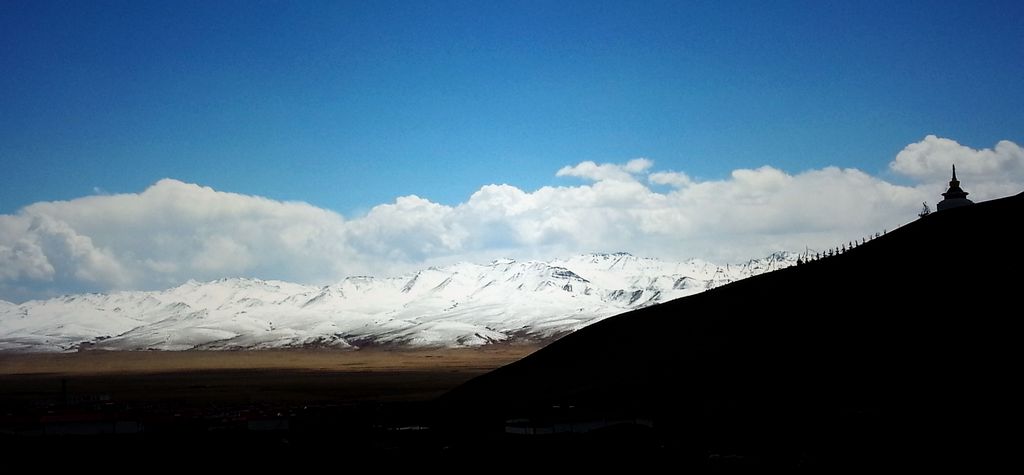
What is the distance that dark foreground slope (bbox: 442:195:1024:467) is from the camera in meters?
57.2

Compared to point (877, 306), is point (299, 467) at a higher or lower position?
lower

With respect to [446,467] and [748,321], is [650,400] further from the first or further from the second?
[446,467]

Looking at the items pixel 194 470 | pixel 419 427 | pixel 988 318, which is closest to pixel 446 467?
pixel 194 470

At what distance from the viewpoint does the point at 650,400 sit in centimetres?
8119

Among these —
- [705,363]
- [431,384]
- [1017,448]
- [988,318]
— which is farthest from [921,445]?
[431,384]

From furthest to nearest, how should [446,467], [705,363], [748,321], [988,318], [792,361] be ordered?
[748,321] → [705,363] → [792,361] → [988,318] → [446,467]

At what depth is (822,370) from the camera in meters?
75.1

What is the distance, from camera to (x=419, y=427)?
263 feet

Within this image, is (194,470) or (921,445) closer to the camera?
(921,445)

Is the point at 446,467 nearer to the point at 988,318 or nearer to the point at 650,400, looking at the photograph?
the point at 650,400

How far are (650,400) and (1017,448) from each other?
33923mm

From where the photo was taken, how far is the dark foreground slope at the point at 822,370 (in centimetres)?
5725

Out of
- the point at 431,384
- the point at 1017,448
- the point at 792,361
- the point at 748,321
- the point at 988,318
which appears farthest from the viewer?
the point at 431,384

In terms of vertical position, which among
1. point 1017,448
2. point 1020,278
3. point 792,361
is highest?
point 1020,278
